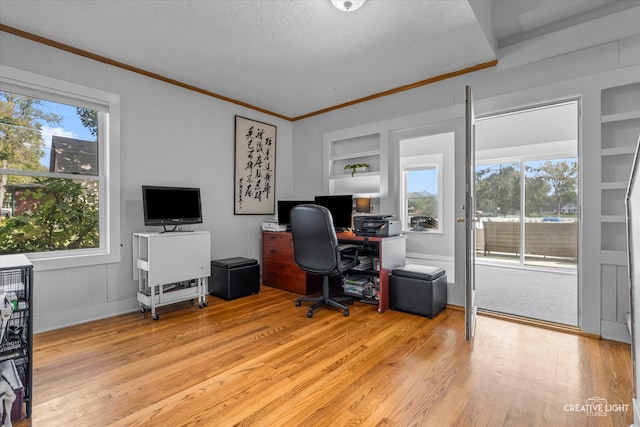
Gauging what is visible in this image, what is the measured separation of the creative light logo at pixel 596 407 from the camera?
1553 millimetres

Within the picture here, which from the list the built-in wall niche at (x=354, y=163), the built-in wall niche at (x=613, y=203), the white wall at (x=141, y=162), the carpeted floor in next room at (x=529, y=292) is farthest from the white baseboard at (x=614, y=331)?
the white wall at (x=141, y=162)

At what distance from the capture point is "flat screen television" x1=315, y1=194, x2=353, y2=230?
3801 mm

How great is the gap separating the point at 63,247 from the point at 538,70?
4574 mm

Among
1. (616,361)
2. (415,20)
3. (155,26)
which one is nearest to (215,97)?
(155,26)

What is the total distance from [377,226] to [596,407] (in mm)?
2039

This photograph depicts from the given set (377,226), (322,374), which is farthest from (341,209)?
(322,374)

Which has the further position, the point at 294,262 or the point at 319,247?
Result: the point at 294,262

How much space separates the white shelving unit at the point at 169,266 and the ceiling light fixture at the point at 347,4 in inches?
94.7

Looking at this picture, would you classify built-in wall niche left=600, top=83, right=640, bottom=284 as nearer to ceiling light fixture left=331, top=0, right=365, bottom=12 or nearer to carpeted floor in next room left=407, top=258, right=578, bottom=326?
carpeted floor in next room left=407, top=258, right=578, bottom=326

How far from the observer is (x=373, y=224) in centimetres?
327

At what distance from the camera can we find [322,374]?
1.92 meters

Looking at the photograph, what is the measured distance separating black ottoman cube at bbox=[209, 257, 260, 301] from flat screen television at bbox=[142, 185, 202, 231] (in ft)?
2.09

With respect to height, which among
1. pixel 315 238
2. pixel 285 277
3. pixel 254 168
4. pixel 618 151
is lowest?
pixel 285 277

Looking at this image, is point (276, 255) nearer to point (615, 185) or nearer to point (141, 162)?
point (141, 162)
